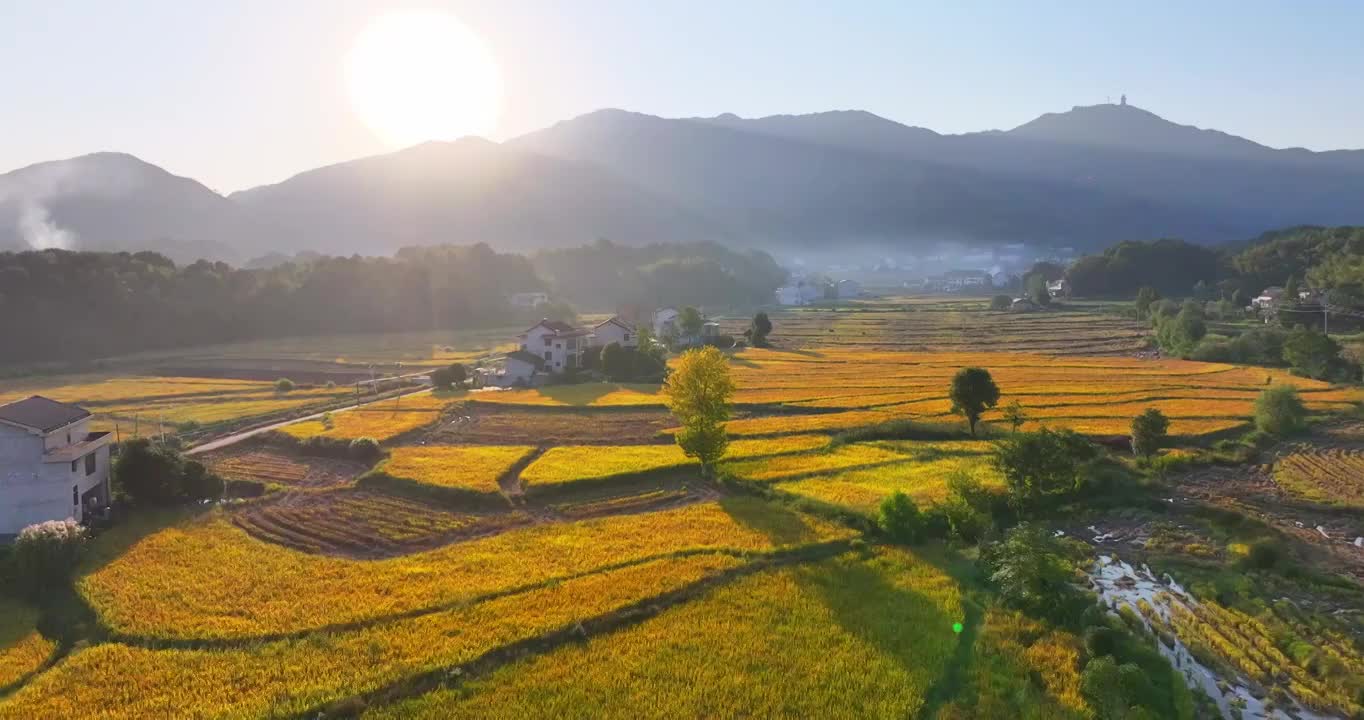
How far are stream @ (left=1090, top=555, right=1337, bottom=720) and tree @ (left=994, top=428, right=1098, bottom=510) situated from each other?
12.7 ft

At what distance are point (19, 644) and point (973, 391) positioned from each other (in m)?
34.9

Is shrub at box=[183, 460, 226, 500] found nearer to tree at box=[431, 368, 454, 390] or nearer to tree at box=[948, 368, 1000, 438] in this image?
tree at box=[431, 368, 454, 390]

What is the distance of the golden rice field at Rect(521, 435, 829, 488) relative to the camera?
30.9 m

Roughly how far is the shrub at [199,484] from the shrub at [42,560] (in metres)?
6.88

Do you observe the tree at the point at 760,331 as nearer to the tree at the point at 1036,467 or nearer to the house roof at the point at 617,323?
the house roof at the point at 617,323

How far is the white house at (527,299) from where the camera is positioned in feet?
394

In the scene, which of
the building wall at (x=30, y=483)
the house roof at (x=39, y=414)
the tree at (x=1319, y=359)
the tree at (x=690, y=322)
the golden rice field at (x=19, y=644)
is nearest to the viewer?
the golden rice field at (x=19, y=644)

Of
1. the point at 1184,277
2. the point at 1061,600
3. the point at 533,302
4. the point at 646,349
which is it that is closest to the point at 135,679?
the point at 1061,600

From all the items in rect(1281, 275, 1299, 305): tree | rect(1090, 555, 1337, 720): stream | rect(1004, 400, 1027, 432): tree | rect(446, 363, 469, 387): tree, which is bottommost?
rect(1090, 555, 1337, 720): stream

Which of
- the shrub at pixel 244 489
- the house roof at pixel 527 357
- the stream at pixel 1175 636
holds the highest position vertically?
the house roof at pixel 527 357

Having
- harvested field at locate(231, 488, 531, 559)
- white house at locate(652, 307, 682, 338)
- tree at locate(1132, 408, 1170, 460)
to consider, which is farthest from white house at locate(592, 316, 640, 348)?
tree at locate(1132, 408, 1170, 460)

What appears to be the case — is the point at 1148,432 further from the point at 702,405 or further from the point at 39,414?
the point at 39,414

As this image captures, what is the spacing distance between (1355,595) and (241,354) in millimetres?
88228

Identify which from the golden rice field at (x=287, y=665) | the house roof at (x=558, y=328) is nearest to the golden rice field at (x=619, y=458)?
the golden rice field at (x=287, y=665)
